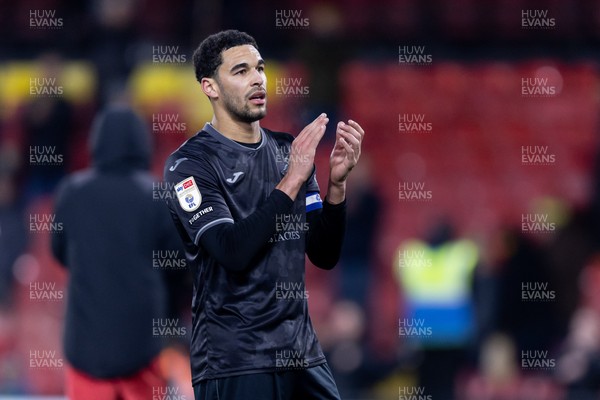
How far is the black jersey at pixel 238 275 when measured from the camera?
322 centimetres

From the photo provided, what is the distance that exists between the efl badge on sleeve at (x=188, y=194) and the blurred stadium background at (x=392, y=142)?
4.52 meters

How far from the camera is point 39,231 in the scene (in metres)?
9.86

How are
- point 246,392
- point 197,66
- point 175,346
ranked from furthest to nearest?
point 175,346
point 197,66
point 246,392

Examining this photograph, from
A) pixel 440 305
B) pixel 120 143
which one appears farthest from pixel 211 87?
pixel 440 305

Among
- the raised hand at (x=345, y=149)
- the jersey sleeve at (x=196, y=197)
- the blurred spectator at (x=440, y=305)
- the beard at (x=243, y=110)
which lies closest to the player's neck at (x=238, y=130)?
the beard at (x=243, y=110)

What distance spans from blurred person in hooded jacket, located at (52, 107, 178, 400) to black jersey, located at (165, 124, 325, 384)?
1.30m

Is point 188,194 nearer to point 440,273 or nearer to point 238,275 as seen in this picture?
point 238,275

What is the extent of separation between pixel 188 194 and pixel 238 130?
0.96 feet

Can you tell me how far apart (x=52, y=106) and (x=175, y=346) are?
3.40 meters

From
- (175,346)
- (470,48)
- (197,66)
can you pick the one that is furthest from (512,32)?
(197,66)

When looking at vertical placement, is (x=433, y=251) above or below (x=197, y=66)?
below

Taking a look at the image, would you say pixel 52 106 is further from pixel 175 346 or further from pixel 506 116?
pixel 506 116

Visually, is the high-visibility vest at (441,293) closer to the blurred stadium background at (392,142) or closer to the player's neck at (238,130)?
the blurred stadium background at (392,142)

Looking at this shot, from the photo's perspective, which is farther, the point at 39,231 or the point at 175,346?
the point at 39,231
